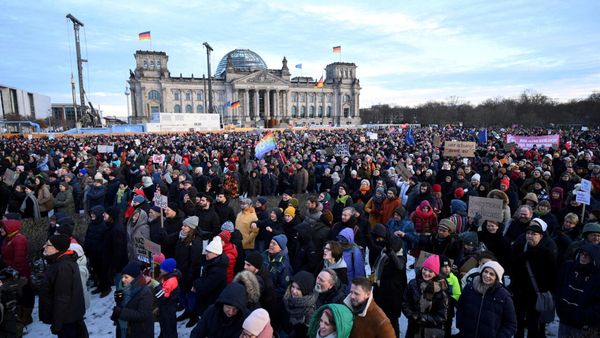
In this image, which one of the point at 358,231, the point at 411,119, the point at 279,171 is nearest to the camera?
the point at 358,231

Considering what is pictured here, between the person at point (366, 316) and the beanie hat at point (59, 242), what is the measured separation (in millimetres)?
3220

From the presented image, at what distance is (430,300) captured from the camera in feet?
12.5

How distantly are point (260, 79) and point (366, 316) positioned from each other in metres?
91.8

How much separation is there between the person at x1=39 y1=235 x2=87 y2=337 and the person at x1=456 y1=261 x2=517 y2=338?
4.28 metres

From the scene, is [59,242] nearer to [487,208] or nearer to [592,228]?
[487,208]

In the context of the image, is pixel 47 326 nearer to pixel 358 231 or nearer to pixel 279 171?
pixel 358 231

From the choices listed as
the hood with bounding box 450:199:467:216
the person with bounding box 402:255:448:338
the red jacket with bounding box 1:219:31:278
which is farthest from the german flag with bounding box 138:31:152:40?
the person with bounding box 402:255:448:338

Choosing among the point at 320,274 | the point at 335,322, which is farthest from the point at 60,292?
the point at 335,322

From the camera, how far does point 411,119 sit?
342 ft

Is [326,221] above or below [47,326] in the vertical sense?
above

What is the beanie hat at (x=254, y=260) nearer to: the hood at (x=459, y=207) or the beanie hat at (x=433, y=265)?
the beanie hat at (x=433, y=265)

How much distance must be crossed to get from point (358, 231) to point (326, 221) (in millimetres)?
592

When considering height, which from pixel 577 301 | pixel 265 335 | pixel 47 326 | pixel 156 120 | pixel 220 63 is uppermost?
pixel 220 63

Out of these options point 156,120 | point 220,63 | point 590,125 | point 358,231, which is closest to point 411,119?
point 590,125
